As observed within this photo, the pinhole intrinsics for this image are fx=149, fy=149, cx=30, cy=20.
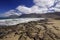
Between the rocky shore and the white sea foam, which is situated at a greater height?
the white sea foam

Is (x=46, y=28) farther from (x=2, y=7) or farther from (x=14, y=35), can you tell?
(x=2, y=7)

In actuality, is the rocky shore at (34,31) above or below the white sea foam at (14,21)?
below

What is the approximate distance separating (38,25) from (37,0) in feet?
3.20

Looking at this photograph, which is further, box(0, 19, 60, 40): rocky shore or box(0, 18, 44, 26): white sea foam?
box(0, 18, 44, 26): white sea foam

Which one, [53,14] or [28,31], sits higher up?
[53,14]

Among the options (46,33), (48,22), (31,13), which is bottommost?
(46,33)

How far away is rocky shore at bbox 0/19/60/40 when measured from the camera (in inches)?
217

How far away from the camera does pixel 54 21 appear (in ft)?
18.3

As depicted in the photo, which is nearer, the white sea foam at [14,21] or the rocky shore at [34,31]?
the rocky shore at [34,31]

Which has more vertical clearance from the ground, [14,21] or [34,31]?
[14,21]

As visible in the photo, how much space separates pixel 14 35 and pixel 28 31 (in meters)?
0.55

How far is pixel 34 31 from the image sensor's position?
18.5 ft

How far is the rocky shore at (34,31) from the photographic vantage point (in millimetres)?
5516

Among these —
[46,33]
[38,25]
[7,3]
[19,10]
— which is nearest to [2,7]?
[7,3]
